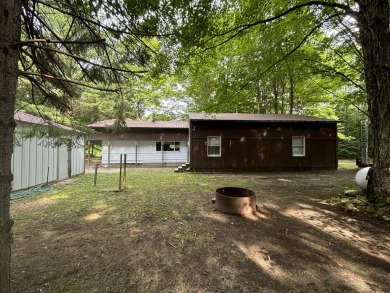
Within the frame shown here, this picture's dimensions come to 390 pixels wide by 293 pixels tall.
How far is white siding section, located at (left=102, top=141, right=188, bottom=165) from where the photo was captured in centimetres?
1862

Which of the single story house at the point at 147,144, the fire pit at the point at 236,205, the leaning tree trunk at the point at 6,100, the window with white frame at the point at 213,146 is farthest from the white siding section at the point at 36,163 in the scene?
the window with white frame at the point at 213,146

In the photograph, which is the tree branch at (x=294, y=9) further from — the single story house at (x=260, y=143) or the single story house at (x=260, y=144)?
the single story house at (x=260, y=144)

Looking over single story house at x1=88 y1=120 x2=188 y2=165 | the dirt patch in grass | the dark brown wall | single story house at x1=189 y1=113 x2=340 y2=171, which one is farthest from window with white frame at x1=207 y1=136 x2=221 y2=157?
the dirt patch in grass

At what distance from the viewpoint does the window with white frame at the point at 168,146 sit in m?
19.3

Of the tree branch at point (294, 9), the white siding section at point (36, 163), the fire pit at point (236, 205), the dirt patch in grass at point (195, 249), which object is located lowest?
the dirt patch in grass at point (195, 249)

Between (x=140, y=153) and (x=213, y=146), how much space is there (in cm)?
808

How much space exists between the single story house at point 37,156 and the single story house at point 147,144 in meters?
6.82

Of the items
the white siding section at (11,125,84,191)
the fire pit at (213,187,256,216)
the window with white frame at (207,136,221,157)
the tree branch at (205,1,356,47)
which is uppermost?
the tree branch at (205,1,356,47)

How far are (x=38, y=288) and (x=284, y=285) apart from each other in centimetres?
312

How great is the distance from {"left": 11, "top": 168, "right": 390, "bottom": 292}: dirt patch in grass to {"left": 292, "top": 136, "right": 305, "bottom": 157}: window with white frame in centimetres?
907

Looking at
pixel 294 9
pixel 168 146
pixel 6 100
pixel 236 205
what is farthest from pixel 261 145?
pixel 6 100

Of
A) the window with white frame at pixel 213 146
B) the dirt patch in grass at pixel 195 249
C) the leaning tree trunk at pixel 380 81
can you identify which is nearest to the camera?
the dirt patch in grass at pixel 195 249

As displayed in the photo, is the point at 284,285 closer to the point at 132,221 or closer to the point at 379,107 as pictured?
the point at 132,221

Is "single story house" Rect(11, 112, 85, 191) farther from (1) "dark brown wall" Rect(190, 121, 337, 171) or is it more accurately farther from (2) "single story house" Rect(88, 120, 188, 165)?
(1) "dark brown wall" Rect(190, 121, 337, 171)
